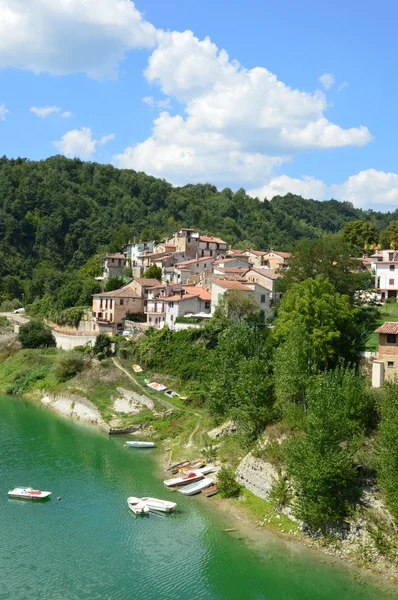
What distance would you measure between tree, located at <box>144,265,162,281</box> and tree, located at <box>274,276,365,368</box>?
34.7 m

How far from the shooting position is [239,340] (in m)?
44.8

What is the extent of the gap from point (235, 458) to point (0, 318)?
55212 mm

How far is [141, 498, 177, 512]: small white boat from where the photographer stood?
31.8 m

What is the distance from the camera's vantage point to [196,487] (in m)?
34.6

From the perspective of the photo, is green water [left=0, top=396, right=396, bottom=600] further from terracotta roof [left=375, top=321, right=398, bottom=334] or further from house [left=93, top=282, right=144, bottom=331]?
house [left=93, top=282, right=144, bottom=331]

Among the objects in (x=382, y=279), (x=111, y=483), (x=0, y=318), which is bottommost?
(x=111, y=483)

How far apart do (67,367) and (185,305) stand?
13.8 meters

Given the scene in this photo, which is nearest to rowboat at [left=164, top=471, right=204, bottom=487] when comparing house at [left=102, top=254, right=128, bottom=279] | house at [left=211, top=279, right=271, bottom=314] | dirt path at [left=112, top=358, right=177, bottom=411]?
dirt path at [left=112, top=358, right=177, bottom=411]

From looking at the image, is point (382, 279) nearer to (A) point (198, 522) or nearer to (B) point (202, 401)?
(B) point (202, 401)

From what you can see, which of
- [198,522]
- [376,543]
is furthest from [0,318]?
[376,543]

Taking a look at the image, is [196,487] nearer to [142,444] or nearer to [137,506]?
[137,506]

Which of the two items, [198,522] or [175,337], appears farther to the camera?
[175,337]

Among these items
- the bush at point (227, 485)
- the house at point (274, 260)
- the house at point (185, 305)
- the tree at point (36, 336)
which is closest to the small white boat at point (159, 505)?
the bush at point (227, 485)

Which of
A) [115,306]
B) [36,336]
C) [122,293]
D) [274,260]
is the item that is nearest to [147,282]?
[122,293]
